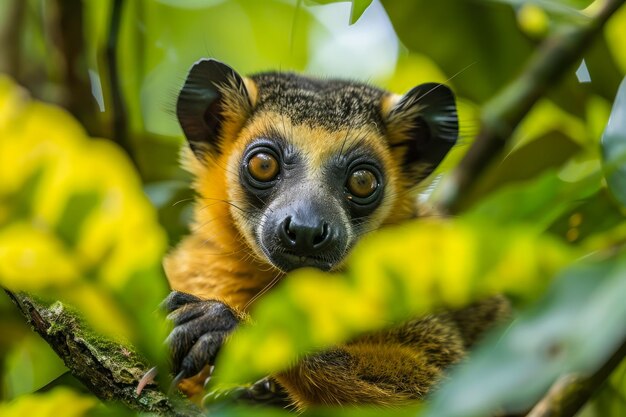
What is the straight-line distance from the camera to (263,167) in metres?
3.42

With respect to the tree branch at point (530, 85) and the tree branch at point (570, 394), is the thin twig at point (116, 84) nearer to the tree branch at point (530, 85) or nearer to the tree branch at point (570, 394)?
the tree branch at point (530, 85)

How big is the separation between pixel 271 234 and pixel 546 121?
190cm

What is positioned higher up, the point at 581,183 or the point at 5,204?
the point at 581,183

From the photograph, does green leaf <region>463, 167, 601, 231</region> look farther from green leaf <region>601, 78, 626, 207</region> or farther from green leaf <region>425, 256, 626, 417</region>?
green leaf <region>425, 256, 626, 417</region>

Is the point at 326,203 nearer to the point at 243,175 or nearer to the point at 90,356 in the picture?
the point at 243,175

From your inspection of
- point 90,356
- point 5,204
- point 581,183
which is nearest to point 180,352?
point 90,356

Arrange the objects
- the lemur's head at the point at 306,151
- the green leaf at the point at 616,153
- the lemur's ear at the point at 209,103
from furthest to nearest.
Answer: the lemur's ear at the point at 209,103 → the lemur's head at the point at 306,151 → the green leaf at the point at 616,153

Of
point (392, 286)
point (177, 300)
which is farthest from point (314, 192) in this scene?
point (392, 286)

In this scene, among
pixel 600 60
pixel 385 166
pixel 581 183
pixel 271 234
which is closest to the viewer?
pixel 581 183

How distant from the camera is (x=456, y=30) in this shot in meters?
3.70

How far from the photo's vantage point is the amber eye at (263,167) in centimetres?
341

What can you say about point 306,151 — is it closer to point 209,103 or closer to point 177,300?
point 209,103

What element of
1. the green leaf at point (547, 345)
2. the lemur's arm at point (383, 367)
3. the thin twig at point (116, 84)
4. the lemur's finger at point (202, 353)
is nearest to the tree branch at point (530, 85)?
the lemur's arm at point (383, 367)

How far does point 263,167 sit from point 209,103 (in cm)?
49
